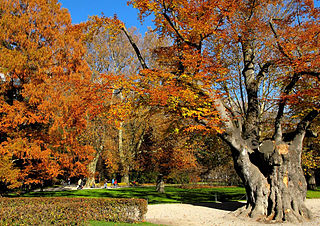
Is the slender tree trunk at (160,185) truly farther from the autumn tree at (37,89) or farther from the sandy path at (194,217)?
the autumn tree at (37,89)

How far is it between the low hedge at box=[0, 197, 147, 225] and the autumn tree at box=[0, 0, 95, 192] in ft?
9.11

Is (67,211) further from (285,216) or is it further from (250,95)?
(250,95)

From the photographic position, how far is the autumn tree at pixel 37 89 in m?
11.1

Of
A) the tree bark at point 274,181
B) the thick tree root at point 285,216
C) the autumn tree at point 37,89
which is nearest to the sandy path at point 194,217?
the thick tree root at point 285,216

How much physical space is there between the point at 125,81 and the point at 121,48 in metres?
18.7

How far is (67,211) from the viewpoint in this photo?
7469 mm

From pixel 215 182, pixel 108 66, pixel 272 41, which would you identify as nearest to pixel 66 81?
pixel 272 41

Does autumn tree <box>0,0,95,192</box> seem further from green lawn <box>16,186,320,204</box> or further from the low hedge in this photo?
green lawn <box>16,186,320,204</box>

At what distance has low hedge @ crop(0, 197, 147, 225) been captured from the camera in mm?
7090

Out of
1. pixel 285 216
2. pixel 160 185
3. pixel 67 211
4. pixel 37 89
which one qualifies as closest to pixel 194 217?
pixel 285 216

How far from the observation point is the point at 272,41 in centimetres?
1162

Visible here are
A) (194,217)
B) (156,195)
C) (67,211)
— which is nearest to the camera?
(67,211)

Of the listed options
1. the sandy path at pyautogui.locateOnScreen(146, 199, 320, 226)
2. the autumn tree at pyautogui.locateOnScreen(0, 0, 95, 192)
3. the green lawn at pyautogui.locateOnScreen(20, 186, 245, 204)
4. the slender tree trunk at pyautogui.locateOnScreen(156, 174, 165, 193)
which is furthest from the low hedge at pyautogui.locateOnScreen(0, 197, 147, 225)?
the slender tree trunk at pyautogui.locateOnScreen(156, 174, 165, 193)

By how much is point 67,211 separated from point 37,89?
6203mm
